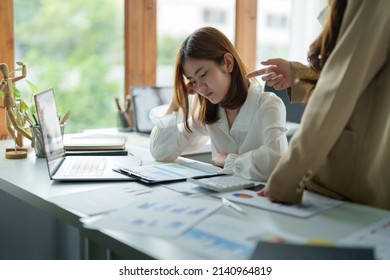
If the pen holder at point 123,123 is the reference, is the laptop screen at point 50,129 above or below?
above

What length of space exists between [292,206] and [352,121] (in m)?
0.25

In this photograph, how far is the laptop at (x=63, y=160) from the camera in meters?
1.47

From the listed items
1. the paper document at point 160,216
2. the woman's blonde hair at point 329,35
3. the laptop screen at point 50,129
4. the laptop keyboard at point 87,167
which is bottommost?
the laptop keyboard at point 87,167

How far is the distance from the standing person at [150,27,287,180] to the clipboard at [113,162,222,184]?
0.30 feet

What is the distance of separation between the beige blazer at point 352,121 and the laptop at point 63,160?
1.83ft

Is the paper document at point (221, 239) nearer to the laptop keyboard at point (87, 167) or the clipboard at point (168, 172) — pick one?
the clipboard at point (168, 172)

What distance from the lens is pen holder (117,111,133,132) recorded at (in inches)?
102

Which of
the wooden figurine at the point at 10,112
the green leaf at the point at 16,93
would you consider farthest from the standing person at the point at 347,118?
the green leaf at the point at 16,93

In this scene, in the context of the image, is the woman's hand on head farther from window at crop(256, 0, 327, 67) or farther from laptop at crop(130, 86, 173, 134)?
window at crop(256, 0, 327, 67)

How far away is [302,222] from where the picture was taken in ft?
3.46

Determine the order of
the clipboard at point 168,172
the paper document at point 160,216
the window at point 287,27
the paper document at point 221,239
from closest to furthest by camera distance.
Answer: the paper document at point 221,239 < the paper document at point 160,216 < the clipboard at point 168,172 < the window at point 287,27

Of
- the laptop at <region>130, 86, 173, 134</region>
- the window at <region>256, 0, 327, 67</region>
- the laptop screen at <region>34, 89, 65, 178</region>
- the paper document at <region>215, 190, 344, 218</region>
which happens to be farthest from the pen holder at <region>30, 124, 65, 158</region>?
the window at <region>256, 0, 327, 67</region>

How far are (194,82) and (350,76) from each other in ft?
2.65
